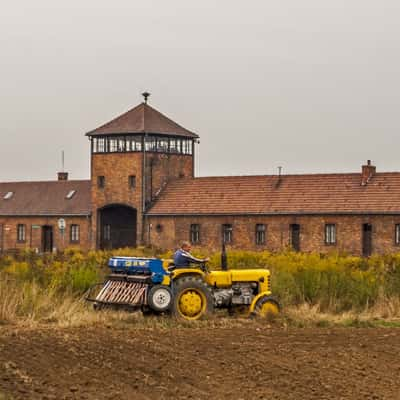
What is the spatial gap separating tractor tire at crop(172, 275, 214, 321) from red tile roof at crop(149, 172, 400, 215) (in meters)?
33.9

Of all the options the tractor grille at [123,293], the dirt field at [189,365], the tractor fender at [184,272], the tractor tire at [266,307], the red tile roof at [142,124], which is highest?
the red tile roof at [142,124]

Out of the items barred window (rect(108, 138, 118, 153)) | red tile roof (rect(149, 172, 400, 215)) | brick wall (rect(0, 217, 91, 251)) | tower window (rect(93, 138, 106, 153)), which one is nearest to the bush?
red tile roof (rect(149, 172, 400, 215))

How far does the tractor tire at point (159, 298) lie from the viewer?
2158 cm

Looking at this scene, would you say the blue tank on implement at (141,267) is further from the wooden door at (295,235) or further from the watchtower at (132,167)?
the watchtower at (132,167)

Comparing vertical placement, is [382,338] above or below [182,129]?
below

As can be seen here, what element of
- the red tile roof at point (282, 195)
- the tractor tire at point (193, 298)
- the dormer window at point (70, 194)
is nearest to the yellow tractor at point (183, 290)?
the tractor tire at point (193, 298)

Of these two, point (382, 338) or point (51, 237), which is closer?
point (382, 338)


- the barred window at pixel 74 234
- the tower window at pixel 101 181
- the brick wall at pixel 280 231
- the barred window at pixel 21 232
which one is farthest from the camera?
the barred window at pixel 21 232

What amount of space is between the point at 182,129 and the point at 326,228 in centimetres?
1292

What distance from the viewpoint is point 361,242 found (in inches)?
2189

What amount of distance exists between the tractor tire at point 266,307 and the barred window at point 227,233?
121 ft

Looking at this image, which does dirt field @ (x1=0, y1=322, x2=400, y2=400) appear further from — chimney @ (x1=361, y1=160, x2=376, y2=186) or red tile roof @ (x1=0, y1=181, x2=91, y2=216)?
red tile roof @ (x1=0, y1=181, x2=91, y2=216)

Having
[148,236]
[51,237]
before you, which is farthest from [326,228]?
[51,237]

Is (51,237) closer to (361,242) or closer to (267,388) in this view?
(361,242)
